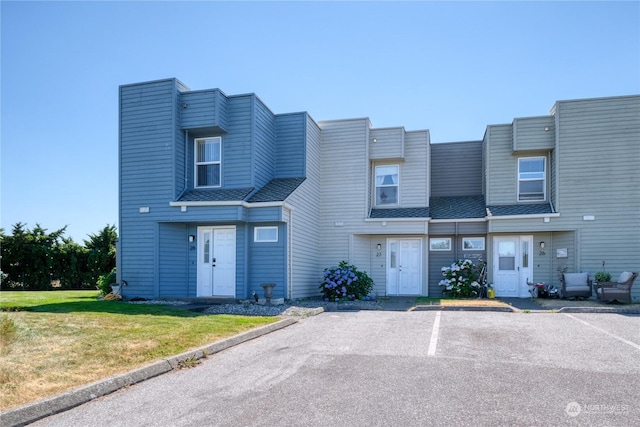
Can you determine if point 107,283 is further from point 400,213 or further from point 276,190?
point 400,213

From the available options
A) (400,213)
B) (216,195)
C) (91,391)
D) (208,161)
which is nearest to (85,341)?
(91,391)

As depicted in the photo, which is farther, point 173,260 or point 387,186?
point 387,186

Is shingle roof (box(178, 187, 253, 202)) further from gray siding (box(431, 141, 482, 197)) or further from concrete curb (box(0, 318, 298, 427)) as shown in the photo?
gray siding (box(431, 141, 482, 197))

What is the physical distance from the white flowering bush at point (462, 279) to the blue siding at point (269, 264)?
631 cm

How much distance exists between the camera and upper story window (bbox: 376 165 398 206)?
18.5 metres

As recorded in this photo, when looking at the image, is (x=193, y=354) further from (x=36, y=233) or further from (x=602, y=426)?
(x=36, y=233)

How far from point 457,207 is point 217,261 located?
9.18 m

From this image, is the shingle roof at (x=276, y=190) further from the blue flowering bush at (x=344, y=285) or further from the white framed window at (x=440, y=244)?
the white framed window at (x=440, y=244)

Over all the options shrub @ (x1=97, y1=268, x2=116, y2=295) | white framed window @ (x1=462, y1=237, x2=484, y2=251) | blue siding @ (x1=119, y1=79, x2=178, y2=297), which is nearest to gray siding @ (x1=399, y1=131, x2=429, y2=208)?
white framed window @ (x1=462, y1=237, x2=484, y2=251)

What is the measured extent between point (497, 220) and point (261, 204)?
27.3 ft

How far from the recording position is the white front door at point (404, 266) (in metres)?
18.1

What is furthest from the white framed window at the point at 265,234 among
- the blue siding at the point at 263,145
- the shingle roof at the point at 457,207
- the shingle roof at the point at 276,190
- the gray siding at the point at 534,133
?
the gray siding at the point at 534,133

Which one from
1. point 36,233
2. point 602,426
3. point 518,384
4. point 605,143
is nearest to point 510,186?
point 605,143

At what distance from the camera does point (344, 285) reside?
1565 centimetres
